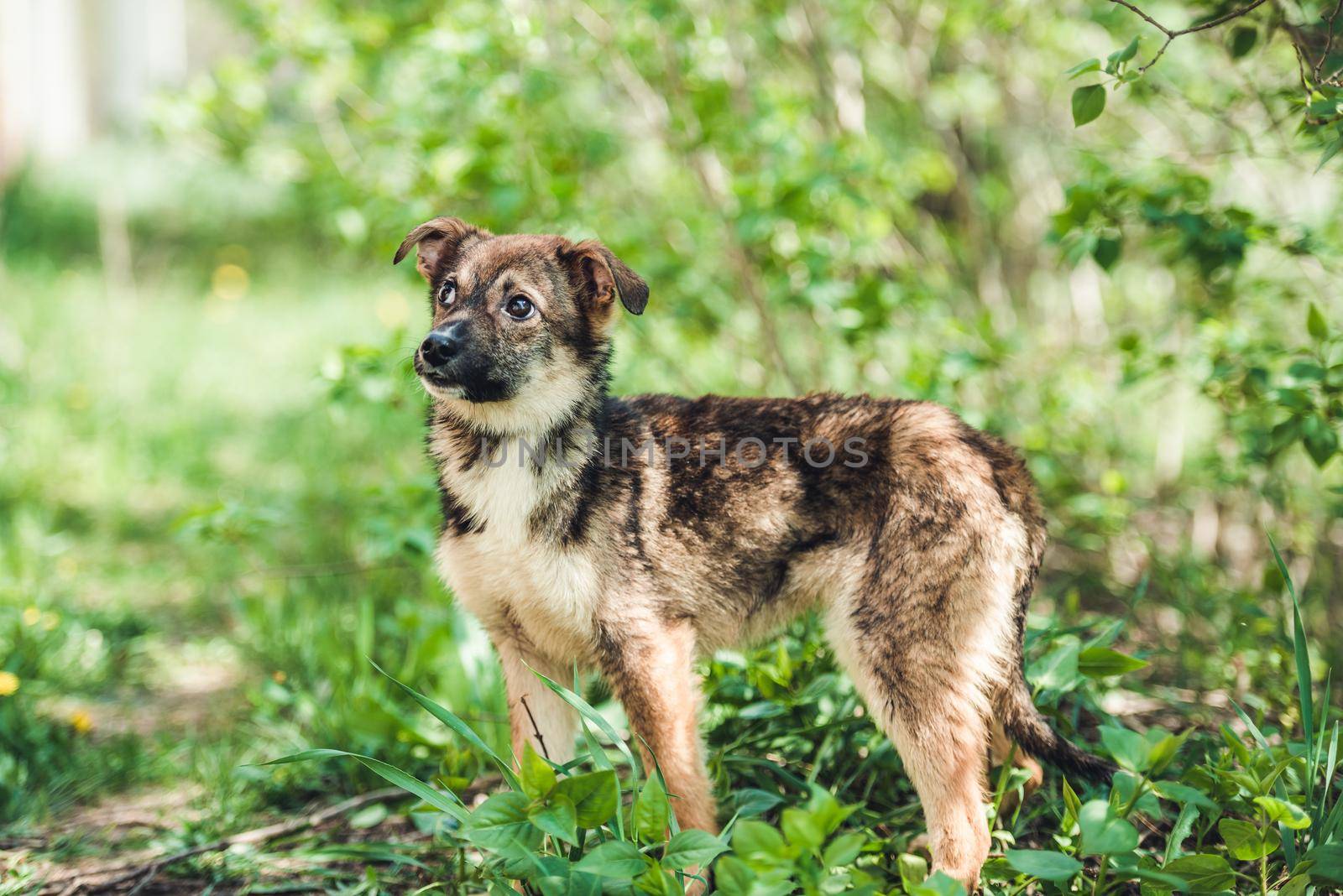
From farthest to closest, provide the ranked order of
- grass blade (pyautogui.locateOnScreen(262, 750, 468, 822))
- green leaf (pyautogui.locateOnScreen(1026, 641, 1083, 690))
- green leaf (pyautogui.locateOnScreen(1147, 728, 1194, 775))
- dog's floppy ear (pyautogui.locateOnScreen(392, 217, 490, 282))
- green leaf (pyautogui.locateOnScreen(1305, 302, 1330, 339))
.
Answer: green leaf (pyautogui.locateOnScreen(1305, 302, 1330, 339))
dog's floppy ear (pyautogui.locateOnScreen(392, 217, 490, 282))
green leaf (pyautogui.locateOnScreen(1026, 641, 1083, 690))
grass blade (pyautogui.locateOnScreen(262, 750, 468, 822))
green leaf (pyautogui.locateOnScreen(1147, 728, 1194, 775))

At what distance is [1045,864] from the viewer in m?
2.34

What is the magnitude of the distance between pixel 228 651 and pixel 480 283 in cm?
287

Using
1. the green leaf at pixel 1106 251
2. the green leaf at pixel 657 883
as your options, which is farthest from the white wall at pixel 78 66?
the green leaf at pixel 657 883

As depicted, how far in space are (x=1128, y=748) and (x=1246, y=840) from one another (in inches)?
23.7

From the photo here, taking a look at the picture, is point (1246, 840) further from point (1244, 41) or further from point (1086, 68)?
point (1244, 41)

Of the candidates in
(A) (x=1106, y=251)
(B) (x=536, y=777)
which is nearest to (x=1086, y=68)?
(A) (x=1106, y=251)

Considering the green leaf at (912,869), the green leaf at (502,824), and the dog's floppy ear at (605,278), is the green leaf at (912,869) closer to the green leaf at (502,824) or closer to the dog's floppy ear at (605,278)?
the green leaf at (502,824)

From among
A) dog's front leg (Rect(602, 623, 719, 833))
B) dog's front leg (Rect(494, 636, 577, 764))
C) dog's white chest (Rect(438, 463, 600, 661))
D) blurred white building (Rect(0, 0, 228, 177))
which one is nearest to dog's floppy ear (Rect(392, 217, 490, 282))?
dog's white chest (Rect(438, 463, 600, 661))

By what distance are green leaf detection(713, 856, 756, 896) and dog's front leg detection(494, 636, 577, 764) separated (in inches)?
38.5

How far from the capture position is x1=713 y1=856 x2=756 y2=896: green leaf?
2.21 m

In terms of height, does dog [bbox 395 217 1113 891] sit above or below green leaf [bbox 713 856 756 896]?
above

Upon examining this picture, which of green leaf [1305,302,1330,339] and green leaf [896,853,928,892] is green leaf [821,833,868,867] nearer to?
green leaf [896,853,928,892]

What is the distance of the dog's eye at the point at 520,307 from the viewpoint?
3.01 metres

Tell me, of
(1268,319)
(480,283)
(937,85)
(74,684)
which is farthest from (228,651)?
(1268,319)
